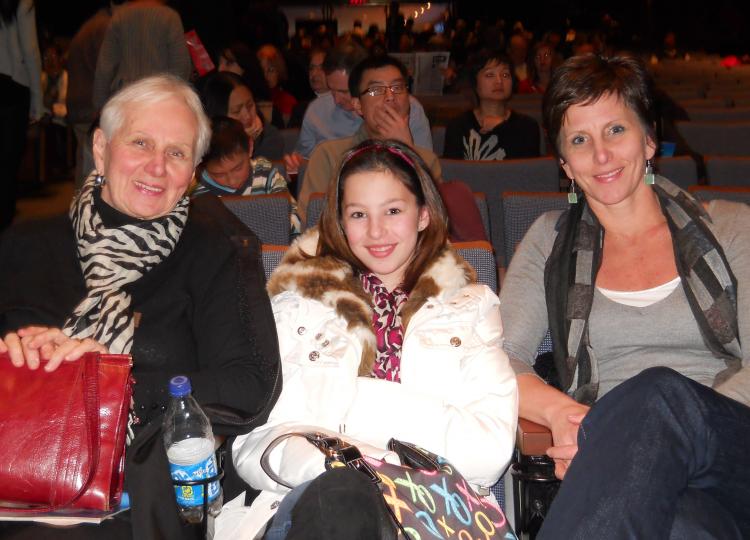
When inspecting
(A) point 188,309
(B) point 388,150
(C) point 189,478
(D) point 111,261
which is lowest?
(C) point 189,478

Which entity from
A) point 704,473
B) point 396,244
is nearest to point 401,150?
point 396,244

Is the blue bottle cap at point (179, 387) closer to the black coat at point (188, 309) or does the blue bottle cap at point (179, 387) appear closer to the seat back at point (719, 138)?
the black coat at point (188, 309)

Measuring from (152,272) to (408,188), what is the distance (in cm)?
70

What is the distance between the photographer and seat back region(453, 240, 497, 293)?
96.2 inches

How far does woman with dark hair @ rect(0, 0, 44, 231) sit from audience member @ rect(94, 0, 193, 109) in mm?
462

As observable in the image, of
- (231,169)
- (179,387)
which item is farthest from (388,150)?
(231,169)

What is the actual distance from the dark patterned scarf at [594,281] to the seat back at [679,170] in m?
1.42

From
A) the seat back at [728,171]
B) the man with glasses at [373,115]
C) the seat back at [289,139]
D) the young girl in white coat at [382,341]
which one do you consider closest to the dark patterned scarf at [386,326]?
the young girl in white coat at [382,341]

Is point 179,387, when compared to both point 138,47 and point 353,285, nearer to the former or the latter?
point 353,285

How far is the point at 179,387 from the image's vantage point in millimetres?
1812

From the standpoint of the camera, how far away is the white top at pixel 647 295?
7.28 feet

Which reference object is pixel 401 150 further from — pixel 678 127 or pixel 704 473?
pixel 678 127

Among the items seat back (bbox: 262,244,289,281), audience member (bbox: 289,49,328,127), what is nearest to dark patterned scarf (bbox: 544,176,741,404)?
seat back (bbox: 262,244,289,281)

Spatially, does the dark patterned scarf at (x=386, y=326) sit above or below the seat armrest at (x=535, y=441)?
above
